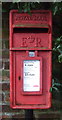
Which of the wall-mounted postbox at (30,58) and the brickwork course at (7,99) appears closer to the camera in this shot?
the wall-mounted postbox at (30,58)

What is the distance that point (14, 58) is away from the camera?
2223mm

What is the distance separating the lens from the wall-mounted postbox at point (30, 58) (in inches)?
86.7

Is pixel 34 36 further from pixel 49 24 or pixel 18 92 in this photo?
pixel 18 92

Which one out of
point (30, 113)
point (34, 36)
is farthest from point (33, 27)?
point (30, 113)

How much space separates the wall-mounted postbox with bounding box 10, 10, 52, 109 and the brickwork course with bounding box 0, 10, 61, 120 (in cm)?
51

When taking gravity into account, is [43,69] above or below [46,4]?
below

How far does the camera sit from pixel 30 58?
2.21 meters

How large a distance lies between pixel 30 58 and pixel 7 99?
81 centimetres

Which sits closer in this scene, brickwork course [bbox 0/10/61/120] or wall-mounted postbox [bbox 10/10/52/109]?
wall-mounted postbox [bbox 10/10/52/109]

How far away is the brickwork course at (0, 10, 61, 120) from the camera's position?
107 inches

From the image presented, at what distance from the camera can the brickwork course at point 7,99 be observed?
2.72 meters

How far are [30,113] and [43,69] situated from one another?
1.81ft

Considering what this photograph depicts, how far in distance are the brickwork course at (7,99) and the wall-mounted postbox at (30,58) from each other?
51 centimetres

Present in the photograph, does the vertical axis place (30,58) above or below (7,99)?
above
